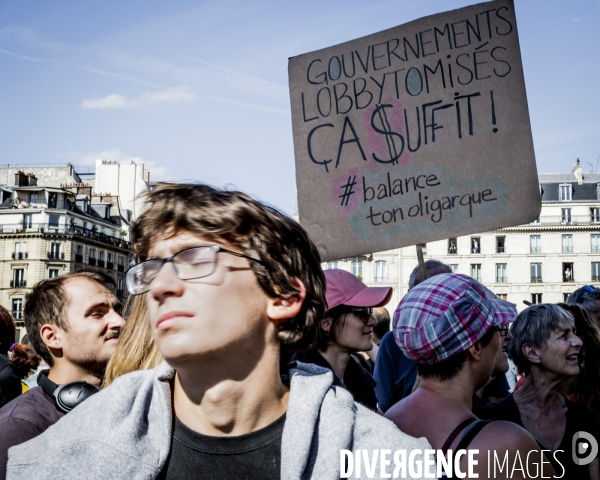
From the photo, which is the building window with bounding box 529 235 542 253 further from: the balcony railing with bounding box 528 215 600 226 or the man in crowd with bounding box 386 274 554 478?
the man in crowd with bounding box 386 274 554 478

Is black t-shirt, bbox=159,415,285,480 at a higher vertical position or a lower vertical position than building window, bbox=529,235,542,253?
lower

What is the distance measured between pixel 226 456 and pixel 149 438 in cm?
19

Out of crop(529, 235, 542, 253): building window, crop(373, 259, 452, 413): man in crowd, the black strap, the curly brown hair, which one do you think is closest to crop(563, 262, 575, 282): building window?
crop(529, 235, 542, 253): building window

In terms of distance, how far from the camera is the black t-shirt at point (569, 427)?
2977 mm

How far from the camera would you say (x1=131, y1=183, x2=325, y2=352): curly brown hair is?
182cm

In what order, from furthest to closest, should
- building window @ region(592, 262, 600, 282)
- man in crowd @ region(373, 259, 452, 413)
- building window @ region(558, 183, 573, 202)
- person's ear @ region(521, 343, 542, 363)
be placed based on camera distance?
building window @ region(558, 183, 573, 202) < building window @ region(592, 262, 600, 282) < man in crowd @ region(373, 259, 452, 413) < person's ear @ region(521, 343, 542, 363)

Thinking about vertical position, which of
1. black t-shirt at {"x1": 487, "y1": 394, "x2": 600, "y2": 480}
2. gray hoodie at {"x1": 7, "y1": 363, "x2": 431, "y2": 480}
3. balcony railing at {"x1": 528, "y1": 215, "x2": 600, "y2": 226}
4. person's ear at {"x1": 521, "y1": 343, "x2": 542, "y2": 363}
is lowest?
black t-shirt at {"x1": 487, "y1": 394, "x2": 600, "y2": 480}

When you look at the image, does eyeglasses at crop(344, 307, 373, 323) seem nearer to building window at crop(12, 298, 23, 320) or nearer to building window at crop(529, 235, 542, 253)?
building window at crop(529, 235, 542, 253)

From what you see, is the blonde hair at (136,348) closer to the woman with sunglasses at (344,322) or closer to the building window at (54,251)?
the woman with sunglasses at (344,322)

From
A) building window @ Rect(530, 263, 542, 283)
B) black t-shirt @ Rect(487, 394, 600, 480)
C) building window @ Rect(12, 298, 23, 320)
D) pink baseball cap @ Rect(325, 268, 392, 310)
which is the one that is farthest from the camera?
building window @ Rect(12, 298, 23, 320)

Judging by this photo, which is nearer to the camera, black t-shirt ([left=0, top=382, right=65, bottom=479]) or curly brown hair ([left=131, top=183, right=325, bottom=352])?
curly brown hair ([left=131, top=183, right=325, bottom=352])

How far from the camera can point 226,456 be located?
68.5 inches

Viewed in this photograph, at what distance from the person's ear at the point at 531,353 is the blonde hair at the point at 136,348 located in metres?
1.91

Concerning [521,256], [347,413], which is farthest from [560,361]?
[521,256]
